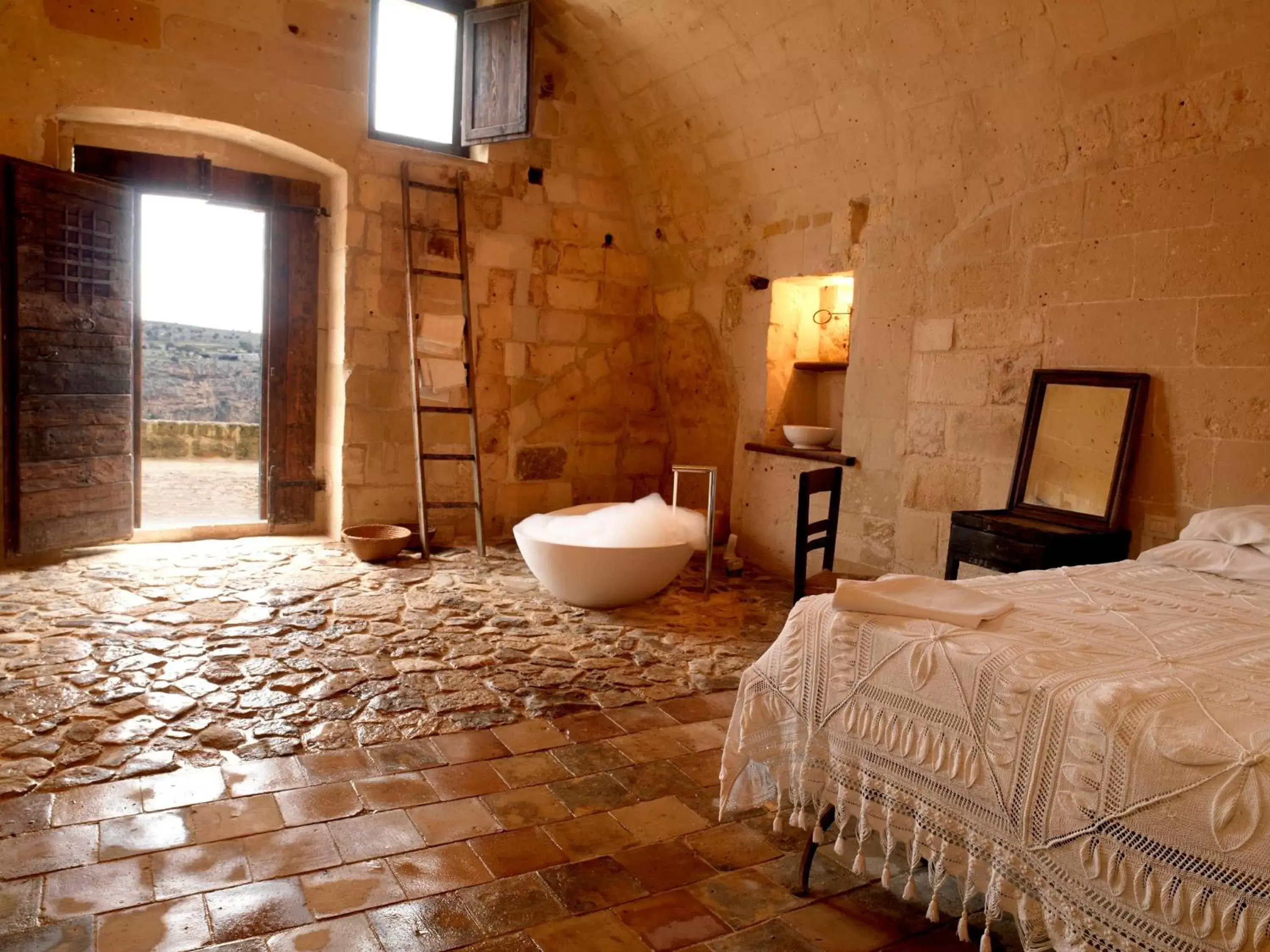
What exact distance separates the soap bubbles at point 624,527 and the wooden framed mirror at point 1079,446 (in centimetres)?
151

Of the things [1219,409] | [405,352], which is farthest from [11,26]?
[1219,409]

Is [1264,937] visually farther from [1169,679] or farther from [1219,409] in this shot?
[1219,409]

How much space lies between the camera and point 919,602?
1.78 m

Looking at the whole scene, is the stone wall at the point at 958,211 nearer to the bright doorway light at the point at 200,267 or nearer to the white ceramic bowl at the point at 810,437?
the white ceramic bowl at the point at 810,437

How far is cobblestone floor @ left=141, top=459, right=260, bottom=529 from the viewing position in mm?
5844

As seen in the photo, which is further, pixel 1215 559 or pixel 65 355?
pixel 65 355

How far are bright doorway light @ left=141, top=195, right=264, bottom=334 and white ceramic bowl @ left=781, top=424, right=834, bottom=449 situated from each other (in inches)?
209

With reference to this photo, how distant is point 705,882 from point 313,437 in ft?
13.8

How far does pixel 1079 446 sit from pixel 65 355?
469 centimetres

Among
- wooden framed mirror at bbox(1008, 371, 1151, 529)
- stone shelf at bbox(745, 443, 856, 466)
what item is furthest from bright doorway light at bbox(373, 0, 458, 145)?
wooden framed mirror at bbox(1008, 371, 1151, 529)

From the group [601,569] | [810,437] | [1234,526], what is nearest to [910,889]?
[1234,526]

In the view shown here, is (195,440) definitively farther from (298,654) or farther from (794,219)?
(794,219)

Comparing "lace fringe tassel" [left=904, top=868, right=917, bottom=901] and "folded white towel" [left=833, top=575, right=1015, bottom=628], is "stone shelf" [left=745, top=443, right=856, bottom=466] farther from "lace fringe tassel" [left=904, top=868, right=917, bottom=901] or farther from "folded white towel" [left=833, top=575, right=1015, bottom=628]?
"lace fringe tassel" [left=904, top=868, right=917, bottom=901]

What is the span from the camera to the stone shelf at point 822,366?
5.12 metres
